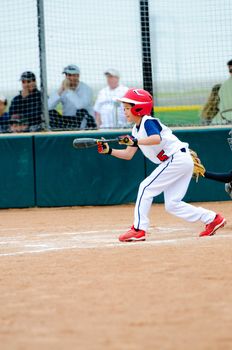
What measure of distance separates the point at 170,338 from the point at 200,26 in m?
9.59

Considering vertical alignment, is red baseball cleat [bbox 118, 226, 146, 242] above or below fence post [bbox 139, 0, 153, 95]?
below

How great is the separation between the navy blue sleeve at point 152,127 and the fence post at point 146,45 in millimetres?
4667

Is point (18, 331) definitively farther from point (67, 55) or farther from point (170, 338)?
point (67, 55)

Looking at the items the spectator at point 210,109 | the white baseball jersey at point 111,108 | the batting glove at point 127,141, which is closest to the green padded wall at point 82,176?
the white baseball jersey at point 111,108

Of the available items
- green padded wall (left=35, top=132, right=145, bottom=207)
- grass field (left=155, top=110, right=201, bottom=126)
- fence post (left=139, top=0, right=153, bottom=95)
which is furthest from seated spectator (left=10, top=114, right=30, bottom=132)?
grass field (left=155, top=110, right=201, bottom=126)

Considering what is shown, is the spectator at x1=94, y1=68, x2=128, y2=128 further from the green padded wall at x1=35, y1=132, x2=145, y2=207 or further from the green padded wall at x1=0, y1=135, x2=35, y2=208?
the green padded wall at x1=0, y1=135, x2=35, y2=208

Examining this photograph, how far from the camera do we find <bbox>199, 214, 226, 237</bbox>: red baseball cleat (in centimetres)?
925

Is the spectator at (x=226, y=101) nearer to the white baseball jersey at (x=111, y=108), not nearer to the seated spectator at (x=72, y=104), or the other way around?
the white baseball jersey at (x=111, y=108)

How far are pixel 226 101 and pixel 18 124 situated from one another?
3231 mm

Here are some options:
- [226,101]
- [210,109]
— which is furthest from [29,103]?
[226,101]

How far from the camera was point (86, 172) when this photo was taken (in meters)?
13.9

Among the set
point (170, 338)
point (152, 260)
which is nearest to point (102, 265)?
point (152, 260)

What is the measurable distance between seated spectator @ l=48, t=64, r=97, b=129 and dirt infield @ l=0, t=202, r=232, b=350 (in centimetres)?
367

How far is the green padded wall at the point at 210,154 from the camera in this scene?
13875mm
